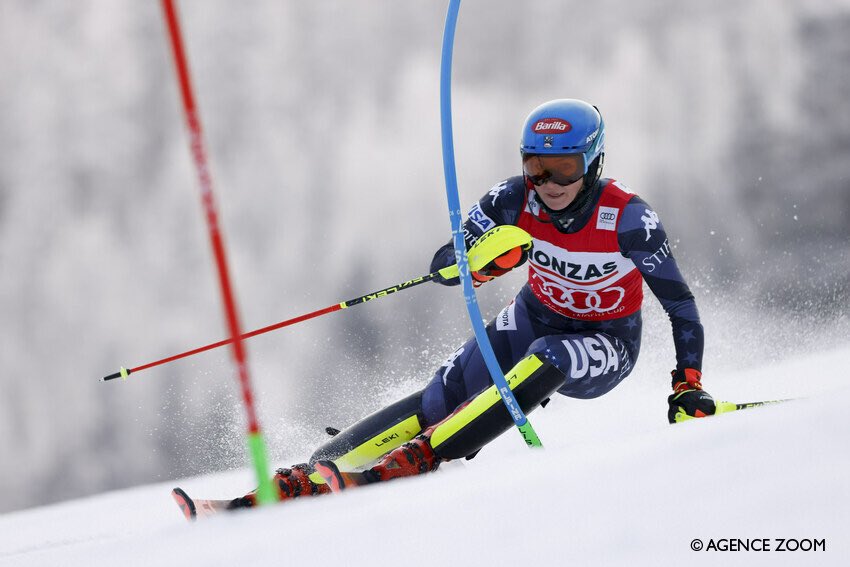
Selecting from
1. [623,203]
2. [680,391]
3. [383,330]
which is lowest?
[383,330]

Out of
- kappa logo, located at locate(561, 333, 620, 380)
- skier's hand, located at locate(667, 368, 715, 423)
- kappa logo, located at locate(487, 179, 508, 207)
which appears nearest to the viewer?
skier's hand, located at locate(667, 368, 715, 423)

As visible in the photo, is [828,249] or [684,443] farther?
[828,249]

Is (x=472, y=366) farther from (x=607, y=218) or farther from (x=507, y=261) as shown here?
(x=607, y=218)

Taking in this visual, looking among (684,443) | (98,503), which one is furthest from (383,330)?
(684,443)

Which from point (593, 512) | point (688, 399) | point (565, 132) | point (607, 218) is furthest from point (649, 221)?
point (593, 512)

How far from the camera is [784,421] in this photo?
1.79m

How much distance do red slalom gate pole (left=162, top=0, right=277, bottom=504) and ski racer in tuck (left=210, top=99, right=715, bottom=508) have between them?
3.80 feet

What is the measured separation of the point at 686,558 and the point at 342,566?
64cm

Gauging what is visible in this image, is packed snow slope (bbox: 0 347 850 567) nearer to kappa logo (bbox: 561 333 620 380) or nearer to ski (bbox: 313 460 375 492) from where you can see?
ski (bbox: 313 460 375 492)

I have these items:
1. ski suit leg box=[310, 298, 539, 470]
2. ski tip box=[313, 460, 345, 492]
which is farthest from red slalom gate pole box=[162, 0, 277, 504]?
ski suit leg box=[310, 298, 539, 470]

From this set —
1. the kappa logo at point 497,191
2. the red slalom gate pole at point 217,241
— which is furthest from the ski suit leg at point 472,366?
the red slalom gate pole at point 217,241

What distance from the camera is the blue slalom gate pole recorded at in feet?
9.86

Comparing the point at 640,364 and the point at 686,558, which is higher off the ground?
the point at 686,558

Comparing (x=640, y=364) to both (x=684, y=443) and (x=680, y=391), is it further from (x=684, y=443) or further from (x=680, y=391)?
(x=684, y=443)
